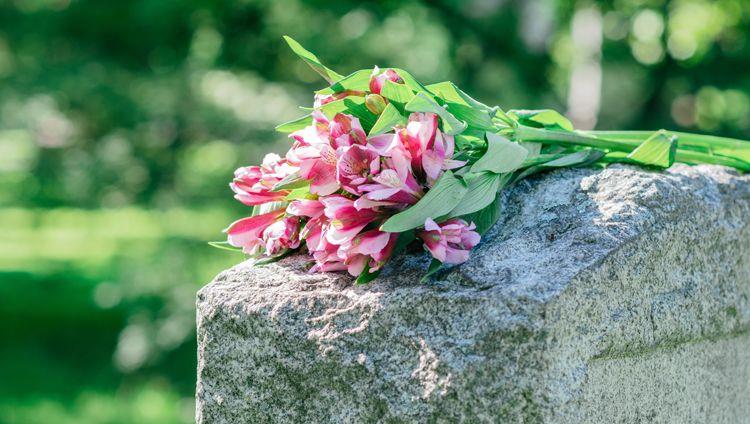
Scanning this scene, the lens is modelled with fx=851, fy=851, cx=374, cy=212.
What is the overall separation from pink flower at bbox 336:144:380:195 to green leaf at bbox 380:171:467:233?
0.21 ft

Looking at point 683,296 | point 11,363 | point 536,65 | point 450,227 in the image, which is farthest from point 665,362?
point 11,363

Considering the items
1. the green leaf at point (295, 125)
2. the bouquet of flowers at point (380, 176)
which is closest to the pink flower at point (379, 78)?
the bouquet of flowers at point (380, 176)

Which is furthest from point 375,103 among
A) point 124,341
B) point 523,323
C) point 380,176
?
point 124,341

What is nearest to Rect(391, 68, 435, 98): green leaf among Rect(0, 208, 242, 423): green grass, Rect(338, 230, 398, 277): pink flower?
Rect(338, 230, 398, 277): pink flower

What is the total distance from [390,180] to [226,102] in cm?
337

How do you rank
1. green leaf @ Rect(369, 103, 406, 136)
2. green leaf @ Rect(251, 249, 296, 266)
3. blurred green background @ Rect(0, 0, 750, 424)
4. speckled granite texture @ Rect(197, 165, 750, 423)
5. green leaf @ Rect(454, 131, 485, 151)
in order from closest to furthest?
speckled granite texture @ Rect(197, 165, 750, 423)
green leaf @ Rect(369, 103, 406, 136)
green leaf @ Rect(454, 131, 485, 151)
green leaf @ Rect(251, 249, 296, 266)
blurred green background @ Rect(0, 0, 750, 424)

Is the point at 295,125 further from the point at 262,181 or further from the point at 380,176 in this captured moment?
the point at 380,176

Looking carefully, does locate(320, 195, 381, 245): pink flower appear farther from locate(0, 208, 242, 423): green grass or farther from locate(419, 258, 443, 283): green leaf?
locate(0, 208, 242, 423): green grass

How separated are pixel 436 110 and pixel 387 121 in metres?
0.07

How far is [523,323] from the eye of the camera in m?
1.02

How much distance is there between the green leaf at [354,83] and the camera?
1.18 meters

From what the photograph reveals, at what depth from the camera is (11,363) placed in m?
5.95

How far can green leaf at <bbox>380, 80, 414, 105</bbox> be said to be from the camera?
1155 millimetres

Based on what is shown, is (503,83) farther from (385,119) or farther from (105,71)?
(385,119)
